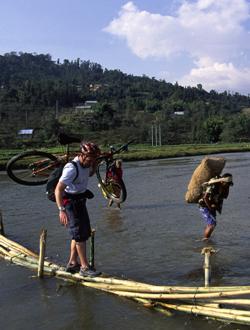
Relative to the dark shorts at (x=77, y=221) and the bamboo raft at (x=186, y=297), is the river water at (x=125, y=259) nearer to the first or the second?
the bamboo raft at (x=186, y=297)

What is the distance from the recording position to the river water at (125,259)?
661 centimetres

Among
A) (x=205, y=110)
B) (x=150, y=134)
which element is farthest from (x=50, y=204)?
(x=205, y=110)

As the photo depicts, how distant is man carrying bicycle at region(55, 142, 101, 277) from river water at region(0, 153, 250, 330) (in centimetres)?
77

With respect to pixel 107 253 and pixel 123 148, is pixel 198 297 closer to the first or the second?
pixel 107 253

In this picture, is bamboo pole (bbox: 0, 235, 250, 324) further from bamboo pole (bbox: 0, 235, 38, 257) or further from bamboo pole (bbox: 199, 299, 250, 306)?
bamboo pole (bbox: 0, 235, 38, 257)

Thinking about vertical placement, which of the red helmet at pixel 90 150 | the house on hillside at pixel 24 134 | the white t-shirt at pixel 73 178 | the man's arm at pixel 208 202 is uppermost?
the red helmet at pixel 90 150

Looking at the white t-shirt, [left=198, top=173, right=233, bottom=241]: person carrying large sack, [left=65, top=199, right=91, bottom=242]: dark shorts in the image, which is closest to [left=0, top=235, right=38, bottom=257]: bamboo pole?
[left=65, top=199, right=91, bottom=242]: dark shorts

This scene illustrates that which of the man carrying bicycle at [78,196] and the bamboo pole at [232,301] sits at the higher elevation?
the man carrying bicycle at [78,196]

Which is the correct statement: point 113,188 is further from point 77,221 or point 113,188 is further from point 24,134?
point 24,134

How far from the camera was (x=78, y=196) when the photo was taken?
7746 millimetres

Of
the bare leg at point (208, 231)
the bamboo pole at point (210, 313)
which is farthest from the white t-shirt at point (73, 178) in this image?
the bare leg at point (208, 231)

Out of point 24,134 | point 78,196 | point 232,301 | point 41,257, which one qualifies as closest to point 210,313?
point 232,301

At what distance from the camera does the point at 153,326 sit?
6223mm

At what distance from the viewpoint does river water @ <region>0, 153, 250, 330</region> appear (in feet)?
21.7
